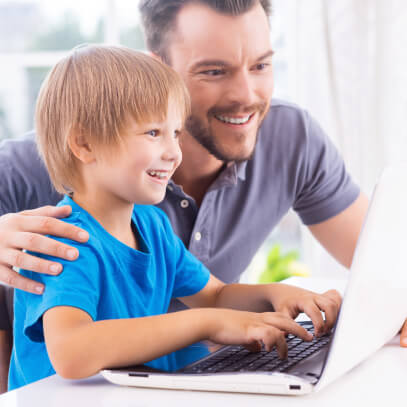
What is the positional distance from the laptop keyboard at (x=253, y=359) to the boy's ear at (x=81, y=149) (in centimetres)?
35

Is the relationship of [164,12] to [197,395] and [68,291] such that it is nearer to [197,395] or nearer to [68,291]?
[68,291]

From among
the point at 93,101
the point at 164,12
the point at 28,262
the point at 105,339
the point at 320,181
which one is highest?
the point at 164,12

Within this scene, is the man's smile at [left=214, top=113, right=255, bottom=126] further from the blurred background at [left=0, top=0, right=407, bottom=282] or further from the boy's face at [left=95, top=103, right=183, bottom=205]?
the blurred background at [left=0, top=0, right=407, bottom=282]

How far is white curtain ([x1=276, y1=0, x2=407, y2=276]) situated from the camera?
2820 mm

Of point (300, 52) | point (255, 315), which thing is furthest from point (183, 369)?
→ point (300, 52)

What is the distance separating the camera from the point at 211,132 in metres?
1.38

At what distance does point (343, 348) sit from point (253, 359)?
136 millimetres

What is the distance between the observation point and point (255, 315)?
0.75 metres

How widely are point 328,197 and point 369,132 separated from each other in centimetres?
153

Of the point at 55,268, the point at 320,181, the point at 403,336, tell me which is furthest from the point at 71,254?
the point at 320,181

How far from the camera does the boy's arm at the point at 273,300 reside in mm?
854

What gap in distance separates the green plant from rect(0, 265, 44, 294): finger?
6.95 feet

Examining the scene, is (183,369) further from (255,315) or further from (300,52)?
(300,52)

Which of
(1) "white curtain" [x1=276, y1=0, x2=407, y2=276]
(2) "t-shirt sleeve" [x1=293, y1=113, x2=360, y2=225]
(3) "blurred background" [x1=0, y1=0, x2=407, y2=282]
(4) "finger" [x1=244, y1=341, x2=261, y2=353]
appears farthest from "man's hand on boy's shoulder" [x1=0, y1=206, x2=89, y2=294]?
(1) "white curtain" [x1=276, y1=0, x2=407, y2=276]
